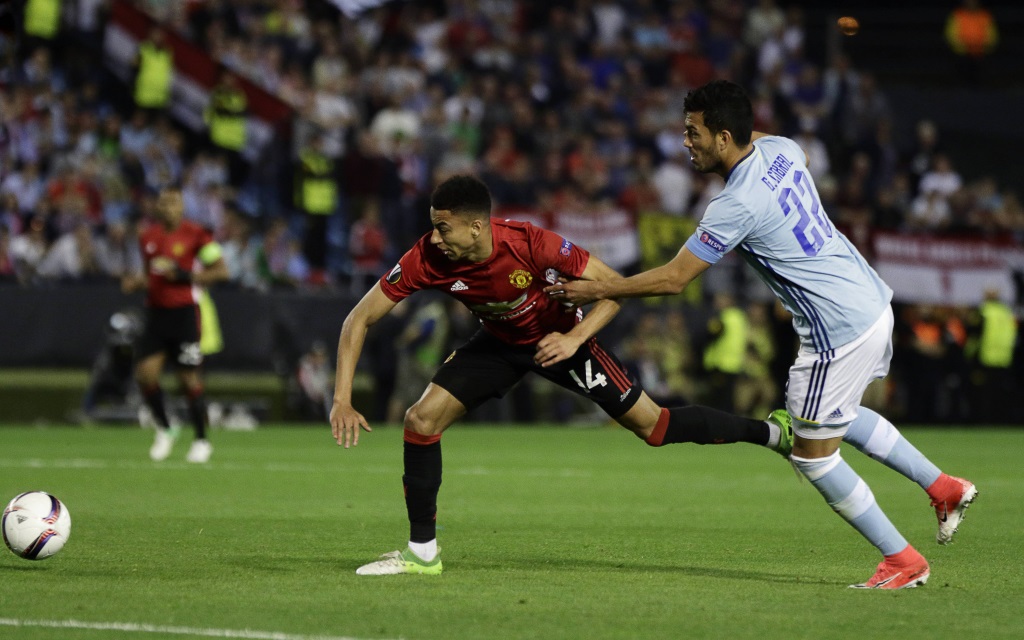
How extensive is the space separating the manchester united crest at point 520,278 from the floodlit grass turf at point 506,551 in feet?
4.61

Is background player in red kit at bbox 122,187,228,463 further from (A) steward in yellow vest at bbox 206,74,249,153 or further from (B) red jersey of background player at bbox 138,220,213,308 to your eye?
(A) steward in yellow vest at bbox 206,74,249,153

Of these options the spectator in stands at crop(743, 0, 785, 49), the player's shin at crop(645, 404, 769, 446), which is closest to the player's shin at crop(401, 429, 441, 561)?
the player's shin at crop(645, 404, 769, 446)

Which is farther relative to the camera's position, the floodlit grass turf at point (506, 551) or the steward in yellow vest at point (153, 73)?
the steward in yellow vest at point (153, 73)

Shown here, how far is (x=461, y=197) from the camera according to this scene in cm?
762

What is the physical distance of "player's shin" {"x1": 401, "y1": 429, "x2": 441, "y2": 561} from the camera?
7852 millimetres

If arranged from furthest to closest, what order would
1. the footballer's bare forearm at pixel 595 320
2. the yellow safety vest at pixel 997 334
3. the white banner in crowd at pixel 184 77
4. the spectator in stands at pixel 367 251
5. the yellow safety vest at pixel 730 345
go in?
1. the yellow safety vest at pixel 997 334
2. the white banner in crowd at pixel 184 77
3. the yellow safety vest at pixel 730 345
4. the spectator in stands at pixel 367 251
5. the footballer's bare forearm at pixel 595 320

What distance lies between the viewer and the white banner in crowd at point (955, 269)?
2366 centimetres

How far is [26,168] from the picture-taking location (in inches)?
806

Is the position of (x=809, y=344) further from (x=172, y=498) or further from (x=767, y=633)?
(x=172, y=498)

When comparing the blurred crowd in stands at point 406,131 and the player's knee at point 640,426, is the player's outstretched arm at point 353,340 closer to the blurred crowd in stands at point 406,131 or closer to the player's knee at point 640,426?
the player's knee at point 640,426

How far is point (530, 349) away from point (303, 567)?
1.59 meters

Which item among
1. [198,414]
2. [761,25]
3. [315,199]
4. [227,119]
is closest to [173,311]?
[198,414]

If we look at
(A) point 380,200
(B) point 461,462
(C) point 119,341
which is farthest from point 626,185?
(B) point 461,462

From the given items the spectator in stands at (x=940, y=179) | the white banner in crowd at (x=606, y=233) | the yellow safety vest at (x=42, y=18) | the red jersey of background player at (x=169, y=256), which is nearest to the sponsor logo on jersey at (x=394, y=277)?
the red jersey of background player at (x=169, y=256)
